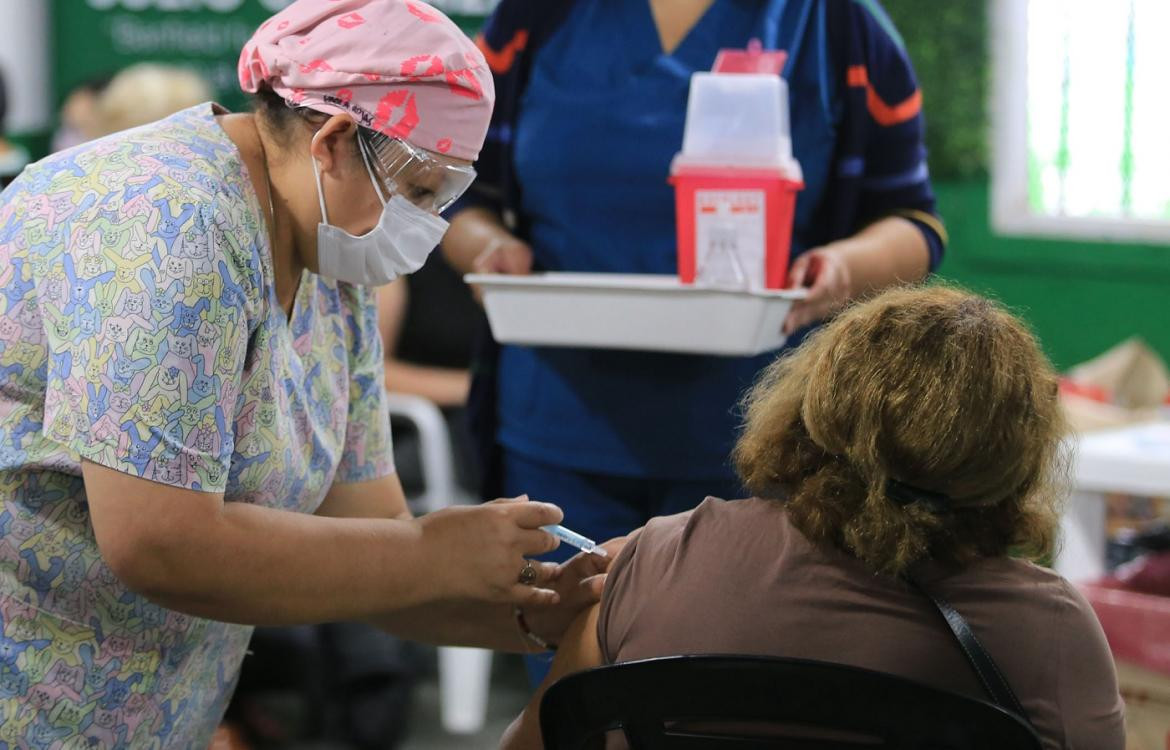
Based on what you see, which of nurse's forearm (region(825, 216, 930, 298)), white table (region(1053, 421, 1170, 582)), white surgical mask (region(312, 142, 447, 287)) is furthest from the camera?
white table (region(1053, 421, 1170, 582))

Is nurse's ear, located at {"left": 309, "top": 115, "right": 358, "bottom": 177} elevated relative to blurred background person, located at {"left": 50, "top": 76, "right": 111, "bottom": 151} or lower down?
elevated

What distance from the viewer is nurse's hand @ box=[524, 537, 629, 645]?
1.48m

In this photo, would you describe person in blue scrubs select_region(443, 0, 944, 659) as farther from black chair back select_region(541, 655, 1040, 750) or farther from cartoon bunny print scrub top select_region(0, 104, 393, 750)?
black chair back select_region(541, 655, 1040, 750)

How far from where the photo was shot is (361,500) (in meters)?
1.57

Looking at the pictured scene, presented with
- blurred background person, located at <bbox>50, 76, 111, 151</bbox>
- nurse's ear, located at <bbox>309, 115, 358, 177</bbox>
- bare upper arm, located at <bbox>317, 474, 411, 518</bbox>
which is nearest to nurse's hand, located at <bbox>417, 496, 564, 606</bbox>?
bare upper arm, located at <bbox>317, 474, 411, 518</bbox>

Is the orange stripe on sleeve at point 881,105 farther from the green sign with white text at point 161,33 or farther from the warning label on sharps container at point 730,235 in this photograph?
the green sign with white text at point 161,33

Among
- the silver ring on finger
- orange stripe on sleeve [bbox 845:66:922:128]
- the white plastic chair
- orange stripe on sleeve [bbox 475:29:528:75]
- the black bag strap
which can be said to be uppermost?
orange stripe on sleeve [bbox 475:29:528:75]

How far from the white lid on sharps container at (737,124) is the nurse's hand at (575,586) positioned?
0.54 meters

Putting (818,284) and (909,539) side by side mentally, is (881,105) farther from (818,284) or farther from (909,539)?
(909,539)

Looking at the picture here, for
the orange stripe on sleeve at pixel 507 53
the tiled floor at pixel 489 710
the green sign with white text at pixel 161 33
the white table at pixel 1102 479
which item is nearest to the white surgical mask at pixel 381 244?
the orange stripe on sleeve at pixel 507 53

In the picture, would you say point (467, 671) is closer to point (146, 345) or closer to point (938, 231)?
point (938, 231)

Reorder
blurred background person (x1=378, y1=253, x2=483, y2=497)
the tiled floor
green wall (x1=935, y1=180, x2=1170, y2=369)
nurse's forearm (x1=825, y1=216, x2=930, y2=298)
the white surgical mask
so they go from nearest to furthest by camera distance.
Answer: the white surgical mask → nurse's forearm (x1=825, y1=216, x2=930, y2=298) → the tiled floor → blurred background person (x1=378, y1=253, x2=483, y2=497) → green wall (x1=935, y1=180, x2=1170, y2=369)

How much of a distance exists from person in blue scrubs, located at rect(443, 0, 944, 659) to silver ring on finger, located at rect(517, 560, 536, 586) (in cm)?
43

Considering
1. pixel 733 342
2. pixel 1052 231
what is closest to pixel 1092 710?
pixel 733 342
